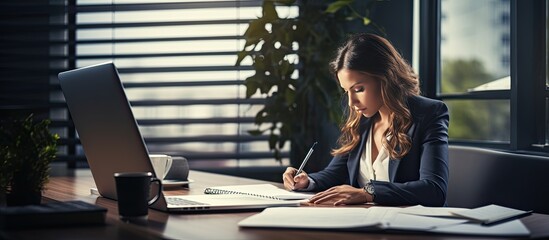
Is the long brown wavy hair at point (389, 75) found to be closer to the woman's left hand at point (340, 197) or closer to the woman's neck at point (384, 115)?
the woman's neck at point (384, 115)

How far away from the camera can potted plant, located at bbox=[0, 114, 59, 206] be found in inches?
62.9

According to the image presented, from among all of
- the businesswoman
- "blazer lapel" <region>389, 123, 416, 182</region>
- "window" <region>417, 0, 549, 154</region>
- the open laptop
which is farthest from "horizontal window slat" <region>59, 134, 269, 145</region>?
the open laptop

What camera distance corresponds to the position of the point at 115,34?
376cm

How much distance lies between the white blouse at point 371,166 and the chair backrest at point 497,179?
0.19 meters

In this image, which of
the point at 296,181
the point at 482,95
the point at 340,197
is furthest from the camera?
the point at 482,95

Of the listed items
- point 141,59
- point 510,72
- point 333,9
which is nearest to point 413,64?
point 333,9

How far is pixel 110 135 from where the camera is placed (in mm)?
1680

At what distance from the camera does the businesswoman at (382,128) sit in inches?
83.7

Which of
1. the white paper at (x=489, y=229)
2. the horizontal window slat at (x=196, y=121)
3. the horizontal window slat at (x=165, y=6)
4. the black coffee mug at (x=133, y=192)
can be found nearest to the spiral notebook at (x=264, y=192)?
the black coffee mug at (x=133, y=192)

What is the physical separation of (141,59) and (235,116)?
529 millimetres

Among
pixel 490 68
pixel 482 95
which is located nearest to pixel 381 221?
pixel 482 95

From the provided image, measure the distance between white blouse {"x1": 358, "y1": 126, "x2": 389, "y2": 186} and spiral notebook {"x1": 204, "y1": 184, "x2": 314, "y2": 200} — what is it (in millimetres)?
368

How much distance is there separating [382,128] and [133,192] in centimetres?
109

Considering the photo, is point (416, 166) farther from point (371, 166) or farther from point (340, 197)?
point (340, 197)
